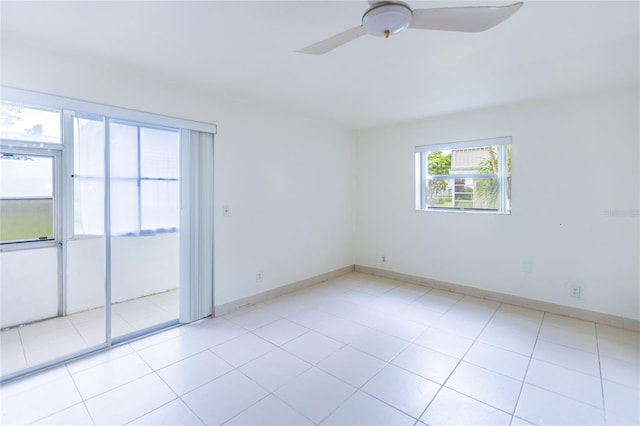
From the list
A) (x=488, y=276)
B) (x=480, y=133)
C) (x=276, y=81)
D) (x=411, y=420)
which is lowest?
(x=411, y=420)

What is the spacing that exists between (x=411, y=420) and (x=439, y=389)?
1.28 ft

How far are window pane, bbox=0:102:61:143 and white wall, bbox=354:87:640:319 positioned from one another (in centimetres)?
→ 393

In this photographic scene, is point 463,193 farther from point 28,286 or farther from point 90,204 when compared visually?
point 28,286

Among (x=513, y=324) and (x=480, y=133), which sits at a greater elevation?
(x=480, y=133)

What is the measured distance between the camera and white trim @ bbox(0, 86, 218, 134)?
6.78 feet

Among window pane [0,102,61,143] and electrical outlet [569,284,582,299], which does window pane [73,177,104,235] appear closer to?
window pane [0,102,61,143]

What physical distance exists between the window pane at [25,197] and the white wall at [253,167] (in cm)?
91

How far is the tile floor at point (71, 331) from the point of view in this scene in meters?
2.40

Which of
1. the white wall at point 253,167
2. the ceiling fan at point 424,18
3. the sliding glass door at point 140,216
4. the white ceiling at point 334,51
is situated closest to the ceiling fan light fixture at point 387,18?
the ceiling fan at point 424,18

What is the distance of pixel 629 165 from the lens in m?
2.88

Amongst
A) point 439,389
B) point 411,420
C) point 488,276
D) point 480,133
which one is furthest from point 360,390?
point 480,133

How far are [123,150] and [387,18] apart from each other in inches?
101

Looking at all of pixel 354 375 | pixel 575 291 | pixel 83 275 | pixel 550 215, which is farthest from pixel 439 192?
pixel 83 275

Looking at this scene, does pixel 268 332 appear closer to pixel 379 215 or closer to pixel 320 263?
pixel 320 263
